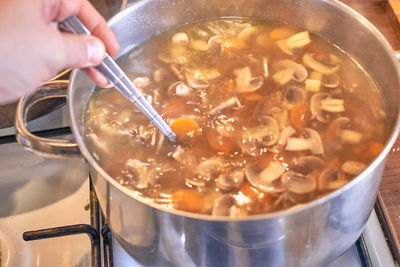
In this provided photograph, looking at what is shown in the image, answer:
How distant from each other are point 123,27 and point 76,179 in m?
0.52

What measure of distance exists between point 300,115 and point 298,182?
0.82 ft

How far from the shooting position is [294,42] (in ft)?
4.77

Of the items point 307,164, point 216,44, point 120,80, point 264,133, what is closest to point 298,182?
point 307,164

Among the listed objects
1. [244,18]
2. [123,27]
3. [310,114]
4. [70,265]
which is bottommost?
[70,265]

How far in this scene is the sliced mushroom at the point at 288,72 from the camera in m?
1.34

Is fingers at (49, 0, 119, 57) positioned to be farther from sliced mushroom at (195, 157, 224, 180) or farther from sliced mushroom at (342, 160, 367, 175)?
sliced mushroom at (342, 160, 367, 175)

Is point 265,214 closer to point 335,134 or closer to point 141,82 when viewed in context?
point 335,134

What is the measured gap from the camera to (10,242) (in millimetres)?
1242

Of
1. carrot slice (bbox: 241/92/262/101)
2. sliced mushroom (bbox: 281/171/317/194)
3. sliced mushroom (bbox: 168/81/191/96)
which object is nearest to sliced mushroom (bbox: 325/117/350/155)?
sliced mushroom (bbox: 281/171/317/194)

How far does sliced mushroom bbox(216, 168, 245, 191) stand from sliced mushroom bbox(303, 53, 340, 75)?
486mm

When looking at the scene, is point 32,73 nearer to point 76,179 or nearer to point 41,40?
point 41,40

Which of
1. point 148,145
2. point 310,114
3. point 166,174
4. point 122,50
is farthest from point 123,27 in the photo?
point 310,114

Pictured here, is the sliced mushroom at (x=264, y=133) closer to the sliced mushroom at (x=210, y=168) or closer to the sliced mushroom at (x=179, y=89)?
the sliced mushroom at (x=210, y=168)

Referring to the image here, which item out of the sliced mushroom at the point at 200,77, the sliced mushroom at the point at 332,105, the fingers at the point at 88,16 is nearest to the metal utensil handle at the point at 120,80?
the fingers at the point at 88,16
